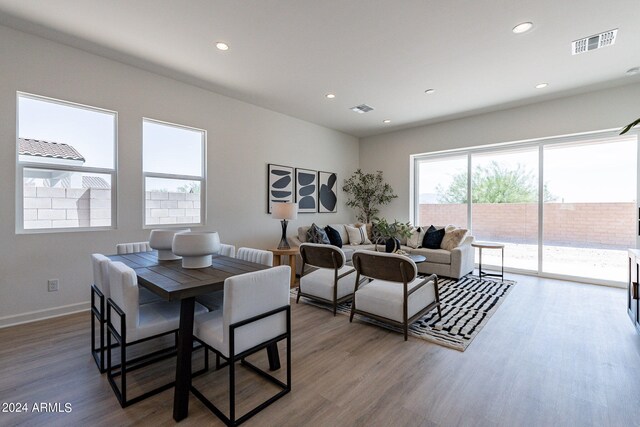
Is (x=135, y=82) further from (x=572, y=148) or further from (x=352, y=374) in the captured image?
(x=572, y=148)

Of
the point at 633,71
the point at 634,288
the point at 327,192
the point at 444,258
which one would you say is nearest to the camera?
the point at 634,288

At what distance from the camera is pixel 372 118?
5715 mm

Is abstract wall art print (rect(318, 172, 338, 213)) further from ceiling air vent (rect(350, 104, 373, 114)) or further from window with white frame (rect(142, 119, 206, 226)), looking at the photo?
window with white frame (rect(142, 119, 206, 226))

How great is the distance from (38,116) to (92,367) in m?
2.73

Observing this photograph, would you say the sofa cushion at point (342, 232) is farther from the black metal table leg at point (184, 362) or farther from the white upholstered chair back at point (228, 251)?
the black metal table leg at point (184, 362)

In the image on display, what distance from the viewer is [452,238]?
5.10 m

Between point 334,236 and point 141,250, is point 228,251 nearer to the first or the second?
point 141,250

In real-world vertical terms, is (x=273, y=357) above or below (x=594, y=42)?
below

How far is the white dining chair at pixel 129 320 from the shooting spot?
170 cm

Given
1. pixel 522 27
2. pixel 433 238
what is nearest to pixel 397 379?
pixel 522 27

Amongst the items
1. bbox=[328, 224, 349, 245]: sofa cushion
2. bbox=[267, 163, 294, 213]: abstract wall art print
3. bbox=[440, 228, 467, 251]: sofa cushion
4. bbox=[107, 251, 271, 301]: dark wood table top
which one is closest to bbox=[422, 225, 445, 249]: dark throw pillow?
bbox=[440, 228, 467, 251]: sofa cushion

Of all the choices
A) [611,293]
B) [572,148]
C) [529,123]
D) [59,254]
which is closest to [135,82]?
[59,254]

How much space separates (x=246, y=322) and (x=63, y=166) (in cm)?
313

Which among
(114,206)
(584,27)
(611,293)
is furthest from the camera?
(611,293)
